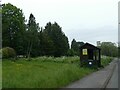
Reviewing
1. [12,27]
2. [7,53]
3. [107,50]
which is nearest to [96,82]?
[7,53]

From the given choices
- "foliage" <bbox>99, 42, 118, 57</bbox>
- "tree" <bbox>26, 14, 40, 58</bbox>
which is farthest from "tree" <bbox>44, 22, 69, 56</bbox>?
"foliage" <bbox>99, 42, 118, 57</bbox>

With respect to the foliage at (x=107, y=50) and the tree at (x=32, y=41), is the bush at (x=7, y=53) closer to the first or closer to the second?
the tree at (x=32, y=41)

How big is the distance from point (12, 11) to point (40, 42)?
59.2 feet

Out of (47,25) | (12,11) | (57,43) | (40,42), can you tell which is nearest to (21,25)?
(12,11)

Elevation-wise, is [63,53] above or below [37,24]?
below

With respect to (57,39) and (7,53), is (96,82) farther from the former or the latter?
(57,39)

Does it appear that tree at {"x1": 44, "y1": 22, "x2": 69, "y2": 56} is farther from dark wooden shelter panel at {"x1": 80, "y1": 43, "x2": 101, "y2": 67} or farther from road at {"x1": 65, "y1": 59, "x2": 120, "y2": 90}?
road at {"x1": 65, "y1": 59, "x2": 120, "y2": 90}

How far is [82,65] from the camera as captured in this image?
38219mm

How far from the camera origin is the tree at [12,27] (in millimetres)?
86750

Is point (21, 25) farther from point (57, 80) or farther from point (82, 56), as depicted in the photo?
point (57, 80)

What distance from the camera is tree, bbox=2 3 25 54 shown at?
3415 inches

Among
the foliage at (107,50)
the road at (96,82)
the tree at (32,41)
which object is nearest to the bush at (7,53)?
the road at (96,82)

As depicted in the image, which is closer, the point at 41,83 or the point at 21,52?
the point at 41,83

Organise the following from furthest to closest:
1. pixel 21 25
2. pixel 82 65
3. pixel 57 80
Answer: pixel 21 25 < pixel 82 65 < pixel 57 80
